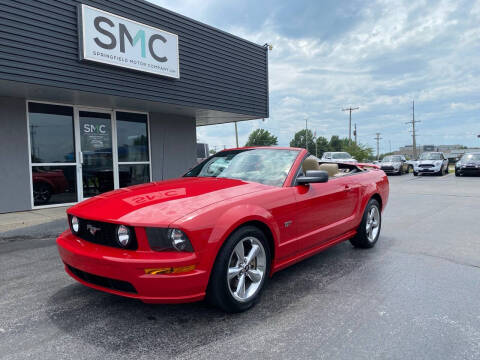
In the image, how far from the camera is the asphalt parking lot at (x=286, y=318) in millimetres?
2355

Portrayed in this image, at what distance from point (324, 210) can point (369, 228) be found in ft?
4.78

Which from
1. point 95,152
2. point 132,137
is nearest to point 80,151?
point 95,152

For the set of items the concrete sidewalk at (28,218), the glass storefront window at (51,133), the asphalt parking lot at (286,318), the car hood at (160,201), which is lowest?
the asphalt parking lot at (286,318)

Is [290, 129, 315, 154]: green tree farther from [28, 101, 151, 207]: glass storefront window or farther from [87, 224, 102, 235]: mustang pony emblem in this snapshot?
[87, 224, 102, 235]: mustang pony emblem

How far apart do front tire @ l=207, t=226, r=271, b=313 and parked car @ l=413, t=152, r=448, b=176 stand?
22.5 meters

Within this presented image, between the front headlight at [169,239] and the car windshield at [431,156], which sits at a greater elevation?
the car windshield at [431,156]

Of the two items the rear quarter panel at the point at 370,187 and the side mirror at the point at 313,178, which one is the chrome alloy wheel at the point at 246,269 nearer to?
the side mirror at the point at 313,178

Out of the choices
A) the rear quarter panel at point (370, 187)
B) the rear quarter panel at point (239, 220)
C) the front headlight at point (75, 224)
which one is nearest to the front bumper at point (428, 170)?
the rear quarter panel at point (370, 187)

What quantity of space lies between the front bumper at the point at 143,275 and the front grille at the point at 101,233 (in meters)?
0.05

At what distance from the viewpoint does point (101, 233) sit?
2.75m

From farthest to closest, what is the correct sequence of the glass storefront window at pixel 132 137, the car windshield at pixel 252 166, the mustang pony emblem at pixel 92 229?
the glass storefront window at pixel 132 137 < the car windshield at pixel 252 166 < the mustang pony emblem at pixel 92 229

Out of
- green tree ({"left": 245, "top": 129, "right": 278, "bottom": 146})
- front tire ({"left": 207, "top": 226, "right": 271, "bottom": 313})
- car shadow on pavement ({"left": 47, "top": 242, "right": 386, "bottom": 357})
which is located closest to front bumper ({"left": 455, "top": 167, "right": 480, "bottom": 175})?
car shadow on pavement ({"left": 47, "top": 242, "right": 386, "bottom": 357})

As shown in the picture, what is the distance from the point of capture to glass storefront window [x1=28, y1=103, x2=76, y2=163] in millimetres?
8136

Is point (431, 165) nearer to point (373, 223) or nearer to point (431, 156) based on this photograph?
point (431, 156)
